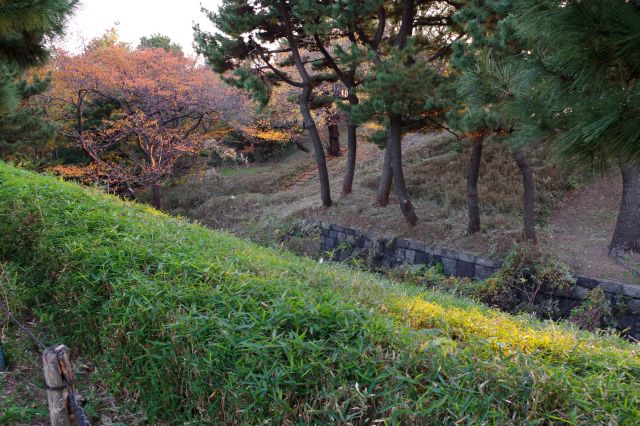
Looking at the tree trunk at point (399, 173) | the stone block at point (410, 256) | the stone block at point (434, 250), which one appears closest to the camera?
the stone block at point (434, 250)

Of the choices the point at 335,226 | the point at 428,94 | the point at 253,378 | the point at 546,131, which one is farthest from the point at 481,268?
the point at 253,378

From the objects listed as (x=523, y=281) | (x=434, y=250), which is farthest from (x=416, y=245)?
(x=523, y=281)

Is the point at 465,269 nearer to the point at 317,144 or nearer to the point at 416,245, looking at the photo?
the point at 416,245

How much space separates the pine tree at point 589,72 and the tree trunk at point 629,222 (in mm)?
5616

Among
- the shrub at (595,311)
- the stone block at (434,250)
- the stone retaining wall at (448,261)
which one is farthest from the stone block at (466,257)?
the shrub at (595,311)

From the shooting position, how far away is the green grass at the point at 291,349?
1744 millimetres

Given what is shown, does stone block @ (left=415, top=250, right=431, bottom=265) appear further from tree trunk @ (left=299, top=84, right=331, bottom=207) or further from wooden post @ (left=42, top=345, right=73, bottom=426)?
wooden post @ (left=42, top=345, right=73, bottom=426)

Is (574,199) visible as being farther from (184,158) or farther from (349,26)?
→ (184,158)

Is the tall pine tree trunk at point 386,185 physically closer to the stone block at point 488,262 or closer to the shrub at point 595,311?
the stone block at point 488,262

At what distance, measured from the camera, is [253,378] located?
1.91 metres

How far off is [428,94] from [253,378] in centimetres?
779

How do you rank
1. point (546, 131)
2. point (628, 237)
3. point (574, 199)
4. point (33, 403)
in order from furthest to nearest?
point (574, 199) < point (628, 237) < point (546, 131) < point (33, 403)

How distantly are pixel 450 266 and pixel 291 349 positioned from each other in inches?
283

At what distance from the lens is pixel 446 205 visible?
34.8 feet
